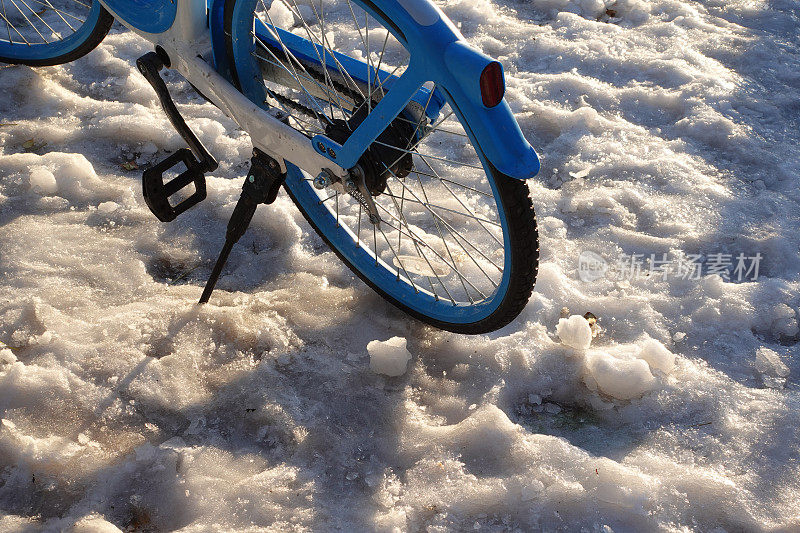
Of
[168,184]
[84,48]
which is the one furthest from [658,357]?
[84,48]

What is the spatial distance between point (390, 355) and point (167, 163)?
0.88m

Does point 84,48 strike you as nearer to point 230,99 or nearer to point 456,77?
point 230,99

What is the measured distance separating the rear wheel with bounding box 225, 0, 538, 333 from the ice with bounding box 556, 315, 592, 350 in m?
0.24

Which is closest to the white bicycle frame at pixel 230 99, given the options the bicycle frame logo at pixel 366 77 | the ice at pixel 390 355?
the bicycle frame logo at pixel 366 77

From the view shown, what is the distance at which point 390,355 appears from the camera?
2023 mm

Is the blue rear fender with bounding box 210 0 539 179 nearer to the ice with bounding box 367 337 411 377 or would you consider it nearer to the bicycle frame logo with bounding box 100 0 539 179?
the bicycle frame logo with bounding box 100 0 539 179

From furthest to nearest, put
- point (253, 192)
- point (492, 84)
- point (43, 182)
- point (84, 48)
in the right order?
point (84, 48), point (43, 182), point (253, 192), point (492, 84)

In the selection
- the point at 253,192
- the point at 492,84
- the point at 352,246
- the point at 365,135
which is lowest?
the point at 352,246

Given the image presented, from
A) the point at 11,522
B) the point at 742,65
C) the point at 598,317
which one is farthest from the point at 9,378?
the point at 742,65

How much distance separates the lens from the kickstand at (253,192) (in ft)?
6.64

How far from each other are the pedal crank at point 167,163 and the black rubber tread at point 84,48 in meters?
0.86

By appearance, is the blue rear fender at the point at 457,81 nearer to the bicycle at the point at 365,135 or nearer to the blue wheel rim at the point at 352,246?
the bicycle at the point at 365,135

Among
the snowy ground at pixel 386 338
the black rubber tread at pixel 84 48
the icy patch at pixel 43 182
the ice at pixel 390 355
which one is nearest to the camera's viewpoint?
the snowy ground at pixel 386 338

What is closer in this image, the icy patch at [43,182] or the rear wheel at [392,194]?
the rear wheel at [392,194]
